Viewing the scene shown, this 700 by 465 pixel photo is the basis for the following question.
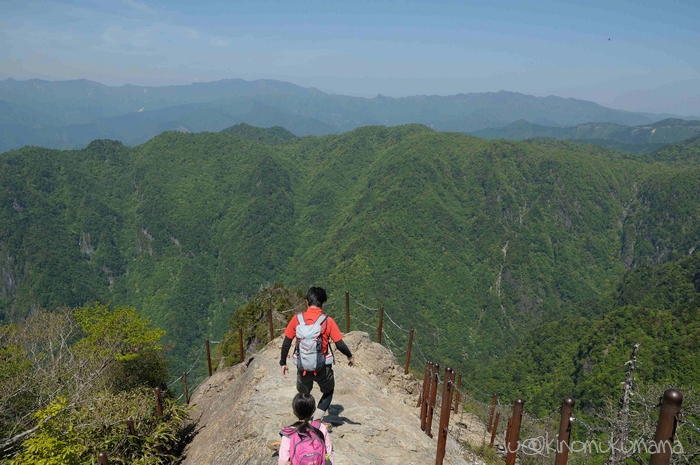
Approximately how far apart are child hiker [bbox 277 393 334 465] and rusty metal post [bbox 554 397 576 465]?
95.1 inches

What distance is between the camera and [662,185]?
115062 millimetres

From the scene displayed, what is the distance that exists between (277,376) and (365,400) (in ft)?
7.63

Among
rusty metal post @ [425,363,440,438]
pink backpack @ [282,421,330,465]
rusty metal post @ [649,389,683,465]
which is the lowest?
rusty metal post @ [425,363,440,438]

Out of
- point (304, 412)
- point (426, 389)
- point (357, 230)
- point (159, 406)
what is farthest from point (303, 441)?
point (357, 230)

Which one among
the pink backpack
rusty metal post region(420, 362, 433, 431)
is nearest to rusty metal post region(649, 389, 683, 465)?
the pink backpack

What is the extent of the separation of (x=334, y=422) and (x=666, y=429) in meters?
5.75

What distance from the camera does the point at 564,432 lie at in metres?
4.07

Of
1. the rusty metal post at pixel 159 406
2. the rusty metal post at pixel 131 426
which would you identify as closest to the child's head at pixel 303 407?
the rusty metal post at pixel 131 426

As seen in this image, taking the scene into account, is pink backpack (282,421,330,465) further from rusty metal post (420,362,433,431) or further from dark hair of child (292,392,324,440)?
rusty metal post (420,362,433,431)

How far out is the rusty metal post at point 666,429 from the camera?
119 inches

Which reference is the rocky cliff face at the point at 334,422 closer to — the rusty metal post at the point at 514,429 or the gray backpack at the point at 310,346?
the gray backpack at the point at 310,346

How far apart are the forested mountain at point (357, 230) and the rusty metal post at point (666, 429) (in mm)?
74576

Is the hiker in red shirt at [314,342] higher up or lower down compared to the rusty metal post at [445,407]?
higher up

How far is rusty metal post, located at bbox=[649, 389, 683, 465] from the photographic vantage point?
3.02 metres
